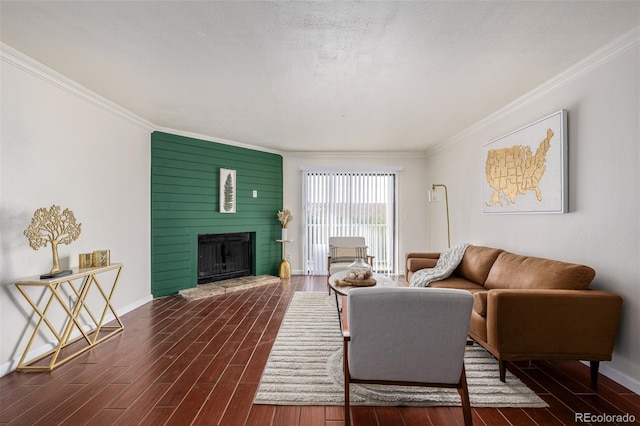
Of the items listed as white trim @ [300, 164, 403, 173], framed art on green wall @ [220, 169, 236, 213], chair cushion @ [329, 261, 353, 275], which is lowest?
chair cushion @ [329, 261, 353, 275]

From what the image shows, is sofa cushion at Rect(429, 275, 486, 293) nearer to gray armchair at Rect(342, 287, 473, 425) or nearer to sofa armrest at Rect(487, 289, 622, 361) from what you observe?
sofa armrest at Rect(487, 289, 622, 361)

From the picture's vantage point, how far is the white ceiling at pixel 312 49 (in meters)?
1.95

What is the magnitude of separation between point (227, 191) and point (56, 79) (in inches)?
114

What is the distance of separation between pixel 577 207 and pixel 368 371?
2.42 metres

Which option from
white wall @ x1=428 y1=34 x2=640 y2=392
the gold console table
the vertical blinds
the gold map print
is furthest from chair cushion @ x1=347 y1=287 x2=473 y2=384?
the vertical blinds

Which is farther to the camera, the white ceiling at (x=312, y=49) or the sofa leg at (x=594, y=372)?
the sofa leg at (x=594, y=372)

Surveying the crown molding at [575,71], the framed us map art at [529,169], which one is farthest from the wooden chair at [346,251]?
the crown molding at [575,71]

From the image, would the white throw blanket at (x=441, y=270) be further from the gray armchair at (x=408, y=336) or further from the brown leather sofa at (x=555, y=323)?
the gray armchair at (x=408, y=336)

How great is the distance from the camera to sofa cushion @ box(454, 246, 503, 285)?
3.51 m

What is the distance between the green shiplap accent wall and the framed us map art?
3.96 meters

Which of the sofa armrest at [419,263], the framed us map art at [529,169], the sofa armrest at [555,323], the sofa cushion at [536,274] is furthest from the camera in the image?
the sofa armrest at [419,263]

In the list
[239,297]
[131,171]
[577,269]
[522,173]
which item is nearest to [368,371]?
[577,269]

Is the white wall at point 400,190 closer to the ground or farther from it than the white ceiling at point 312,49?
closer to the ground

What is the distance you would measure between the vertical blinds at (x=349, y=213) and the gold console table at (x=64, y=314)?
376cm
